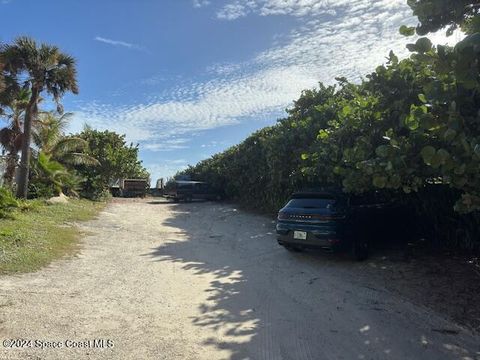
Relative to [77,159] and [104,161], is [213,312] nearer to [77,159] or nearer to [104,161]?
[77,159]

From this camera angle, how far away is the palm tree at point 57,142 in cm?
2158

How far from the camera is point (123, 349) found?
4438 millimetres

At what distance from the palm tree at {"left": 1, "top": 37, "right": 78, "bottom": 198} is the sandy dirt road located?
9.62 meters

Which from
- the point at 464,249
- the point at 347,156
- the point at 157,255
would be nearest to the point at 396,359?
the point at 347,156

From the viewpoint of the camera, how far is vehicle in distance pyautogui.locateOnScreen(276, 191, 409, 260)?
29.0ft

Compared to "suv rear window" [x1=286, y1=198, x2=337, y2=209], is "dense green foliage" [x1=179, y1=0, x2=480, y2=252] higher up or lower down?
higher up

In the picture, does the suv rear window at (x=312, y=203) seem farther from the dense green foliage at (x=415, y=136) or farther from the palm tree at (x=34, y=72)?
the palm tree at (x=34, y=72)

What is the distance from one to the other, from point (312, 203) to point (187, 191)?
58.6 feet

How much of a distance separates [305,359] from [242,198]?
65.5 feet

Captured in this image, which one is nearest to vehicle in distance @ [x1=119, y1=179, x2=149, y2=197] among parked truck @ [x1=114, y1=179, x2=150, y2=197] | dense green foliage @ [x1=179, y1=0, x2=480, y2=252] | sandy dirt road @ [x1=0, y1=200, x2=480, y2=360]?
parked truck @ [x1=114, y1=179, x2=150, y2=197]

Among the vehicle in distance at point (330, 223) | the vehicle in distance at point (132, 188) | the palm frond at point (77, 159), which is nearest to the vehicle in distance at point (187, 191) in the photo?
the vehicle in distance at point (132, 188)

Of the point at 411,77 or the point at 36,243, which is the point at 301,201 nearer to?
the point at 411,77

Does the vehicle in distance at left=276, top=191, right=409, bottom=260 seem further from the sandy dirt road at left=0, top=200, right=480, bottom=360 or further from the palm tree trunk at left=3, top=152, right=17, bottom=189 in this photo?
the palm tree trunk at left=3, top=152, right=17, bottom=189

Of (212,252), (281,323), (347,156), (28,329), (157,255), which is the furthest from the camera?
(212,252)
